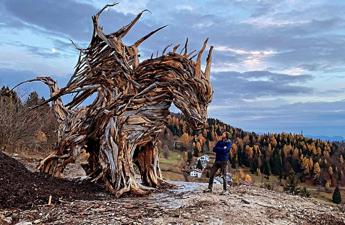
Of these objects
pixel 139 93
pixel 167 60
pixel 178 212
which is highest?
pixel 167 60

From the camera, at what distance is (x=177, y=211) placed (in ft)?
33.8

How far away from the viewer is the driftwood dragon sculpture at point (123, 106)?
13.8 m

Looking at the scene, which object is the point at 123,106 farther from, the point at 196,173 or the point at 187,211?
the point at 196,173

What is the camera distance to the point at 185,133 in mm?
82625

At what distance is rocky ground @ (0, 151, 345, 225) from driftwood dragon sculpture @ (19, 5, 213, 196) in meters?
1.49

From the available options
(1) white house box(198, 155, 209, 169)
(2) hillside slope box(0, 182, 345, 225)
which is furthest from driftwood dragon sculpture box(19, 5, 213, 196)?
(1) white house box(198, 155, 209, 169)

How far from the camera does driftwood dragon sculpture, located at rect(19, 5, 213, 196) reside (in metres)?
13.8

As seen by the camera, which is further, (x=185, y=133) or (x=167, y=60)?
(x=185, y=133)

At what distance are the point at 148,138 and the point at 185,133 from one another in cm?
6793

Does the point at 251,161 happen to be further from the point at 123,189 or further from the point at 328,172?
the point at 123,189

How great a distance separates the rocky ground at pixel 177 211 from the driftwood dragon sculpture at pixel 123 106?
1493 mm

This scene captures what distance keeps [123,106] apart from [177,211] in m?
4.54

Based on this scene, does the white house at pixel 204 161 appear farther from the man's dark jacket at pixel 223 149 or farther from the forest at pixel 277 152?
the man's dark jacket at pixel 223 149

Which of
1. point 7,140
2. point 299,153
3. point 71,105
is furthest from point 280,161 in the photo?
point 71,105
